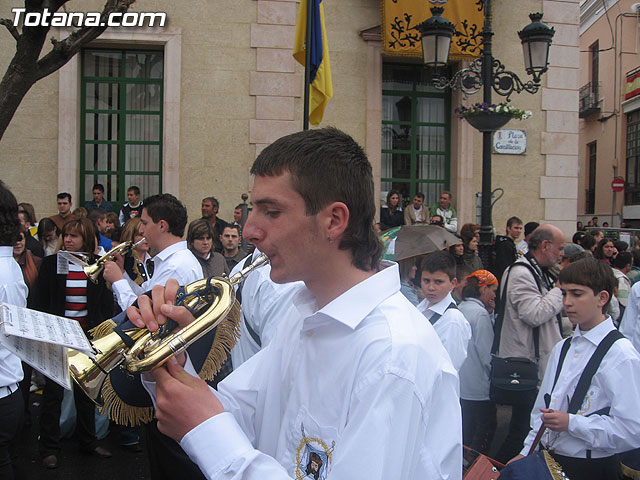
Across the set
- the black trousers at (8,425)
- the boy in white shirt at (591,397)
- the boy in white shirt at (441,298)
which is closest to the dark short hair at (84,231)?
the black trousers at (8,425)

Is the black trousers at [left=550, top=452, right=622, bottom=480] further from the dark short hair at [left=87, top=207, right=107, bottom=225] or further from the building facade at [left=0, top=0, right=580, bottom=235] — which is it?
the building facade at [left=0, top=0, right=580, bottom=235]

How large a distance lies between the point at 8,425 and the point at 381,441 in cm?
274

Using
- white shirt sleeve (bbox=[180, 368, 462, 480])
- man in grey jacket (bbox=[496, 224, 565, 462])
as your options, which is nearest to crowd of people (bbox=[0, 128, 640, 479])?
white shirt sleeve (bbox=[180, 368, 462, 480])

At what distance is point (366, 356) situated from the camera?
53.0 inches

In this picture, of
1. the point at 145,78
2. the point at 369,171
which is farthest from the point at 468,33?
the point at 369,171

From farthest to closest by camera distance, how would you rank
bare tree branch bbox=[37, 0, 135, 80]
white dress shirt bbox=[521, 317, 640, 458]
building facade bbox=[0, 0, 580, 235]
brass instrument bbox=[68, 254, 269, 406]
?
1. building facade bbox=[0, 0, 580, 235]
2. bare tree branch bbox=[37, 0, 135, 80]
3. white dress shirt bbox=[521, 317, 640, 458]
4. brass instrument bbox=[68, 254, 269, 406]

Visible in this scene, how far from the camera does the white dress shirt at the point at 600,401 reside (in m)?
2.91

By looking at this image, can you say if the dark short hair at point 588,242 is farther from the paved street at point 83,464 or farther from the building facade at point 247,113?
the paved street at point 83,464

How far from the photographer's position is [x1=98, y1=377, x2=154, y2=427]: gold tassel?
2.14 m

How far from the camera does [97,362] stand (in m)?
1.64

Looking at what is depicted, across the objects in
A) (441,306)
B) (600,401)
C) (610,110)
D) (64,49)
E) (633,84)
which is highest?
(633,84)

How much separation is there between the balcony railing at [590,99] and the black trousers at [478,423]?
29458 mm

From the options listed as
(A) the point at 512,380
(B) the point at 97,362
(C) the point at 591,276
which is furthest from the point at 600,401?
(B) the point at 97,362

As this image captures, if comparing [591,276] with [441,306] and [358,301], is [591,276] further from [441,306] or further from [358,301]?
[358,301]
